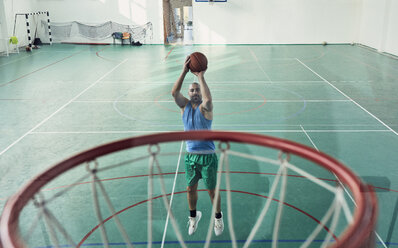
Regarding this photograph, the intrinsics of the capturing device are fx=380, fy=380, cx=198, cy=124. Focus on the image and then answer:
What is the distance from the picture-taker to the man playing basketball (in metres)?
4.91

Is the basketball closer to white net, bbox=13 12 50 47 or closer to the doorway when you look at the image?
white net, bbox=13 12 50 47

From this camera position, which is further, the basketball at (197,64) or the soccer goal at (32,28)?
the soccer goal at (32,28)

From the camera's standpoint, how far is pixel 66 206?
19.6 ft

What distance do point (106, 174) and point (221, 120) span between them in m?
3.77

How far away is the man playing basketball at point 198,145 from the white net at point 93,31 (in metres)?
19.9

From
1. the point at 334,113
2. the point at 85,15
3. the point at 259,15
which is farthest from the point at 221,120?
the point at 85,15

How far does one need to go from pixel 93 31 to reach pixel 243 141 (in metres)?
22.8

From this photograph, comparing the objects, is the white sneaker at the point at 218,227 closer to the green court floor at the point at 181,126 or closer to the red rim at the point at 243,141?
the green court floor at the point at 181,126

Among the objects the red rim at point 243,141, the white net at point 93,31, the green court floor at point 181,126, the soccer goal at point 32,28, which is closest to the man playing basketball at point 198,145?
the green court floor at point 181,126

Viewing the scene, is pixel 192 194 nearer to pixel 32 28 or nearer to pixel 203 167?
pixel 203 167

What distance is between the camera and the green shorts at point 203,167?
4922 mm

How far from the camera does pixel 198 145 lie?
16.2 ft

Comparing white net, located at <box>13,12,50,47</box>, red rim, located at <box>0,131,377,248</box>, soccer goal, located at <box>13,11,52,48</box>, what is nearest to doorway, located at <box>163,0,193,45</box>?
soccer goal, located at <box>13,11,52,48</box>

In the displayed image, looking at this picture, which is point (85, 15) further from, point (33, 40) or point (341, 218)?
point (341, 218)
